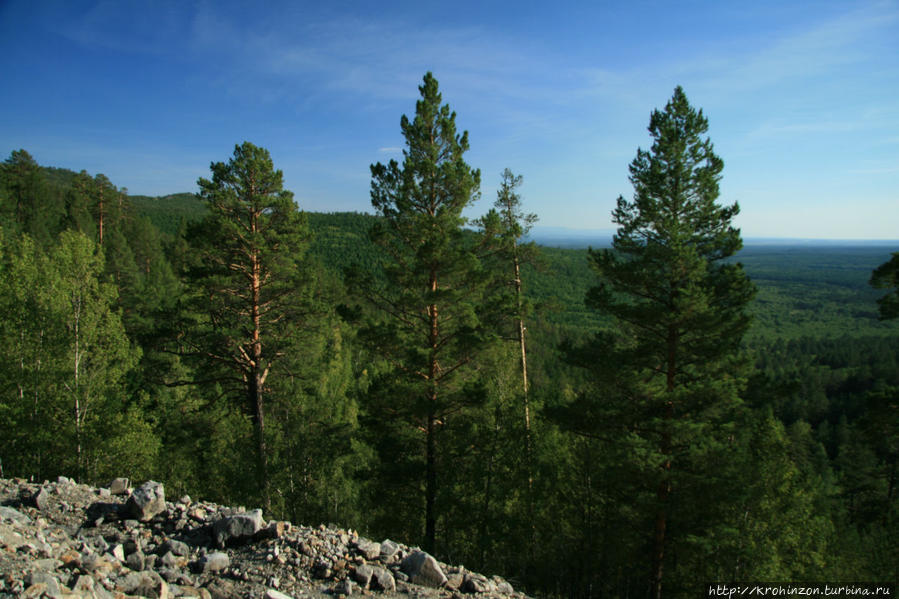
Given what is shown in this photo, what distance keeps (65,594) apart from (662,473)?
9062 mm

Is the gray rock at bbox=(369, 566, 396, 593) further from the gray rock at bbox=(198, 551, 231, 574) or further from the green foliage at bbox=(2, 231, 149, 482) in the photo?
the green foliage at bbox=(2, 231, 149, 482)

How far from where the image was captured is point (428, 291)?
10453 millimetres

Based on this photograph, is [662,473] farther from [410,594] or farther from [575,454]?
[410,594]

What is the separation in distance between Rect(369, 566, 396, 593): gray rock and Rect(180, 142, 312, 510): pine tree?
6770 mm

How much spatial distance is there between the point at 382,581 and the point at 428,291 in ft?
20.7

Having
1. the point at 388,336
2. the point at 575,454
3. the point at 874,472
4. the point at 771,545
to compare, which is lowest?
the point at 874,472

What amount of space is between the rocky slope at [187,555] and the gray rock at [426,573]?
0.01 metres

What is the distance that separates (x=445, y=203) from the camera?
11.0 m

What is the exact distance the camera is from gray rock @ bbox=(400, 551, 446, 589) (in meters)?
5.62

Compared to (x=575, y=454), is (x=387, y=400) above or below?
above

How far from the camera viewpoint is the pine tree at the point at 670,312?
8.45 m

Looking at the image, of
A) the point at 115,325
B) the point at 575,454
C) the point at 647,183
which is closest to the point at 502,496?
the point at 575,454

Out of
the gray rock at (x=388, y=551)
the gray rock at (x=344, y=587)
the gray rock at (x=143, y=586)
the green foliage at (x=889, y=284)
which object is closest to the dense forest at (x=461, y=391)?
the green foliage at (x=889, y=284)

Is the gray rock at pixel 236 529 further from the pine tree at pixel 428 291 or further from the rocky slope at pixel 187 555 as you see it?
the pine tree at pixel 428 291
